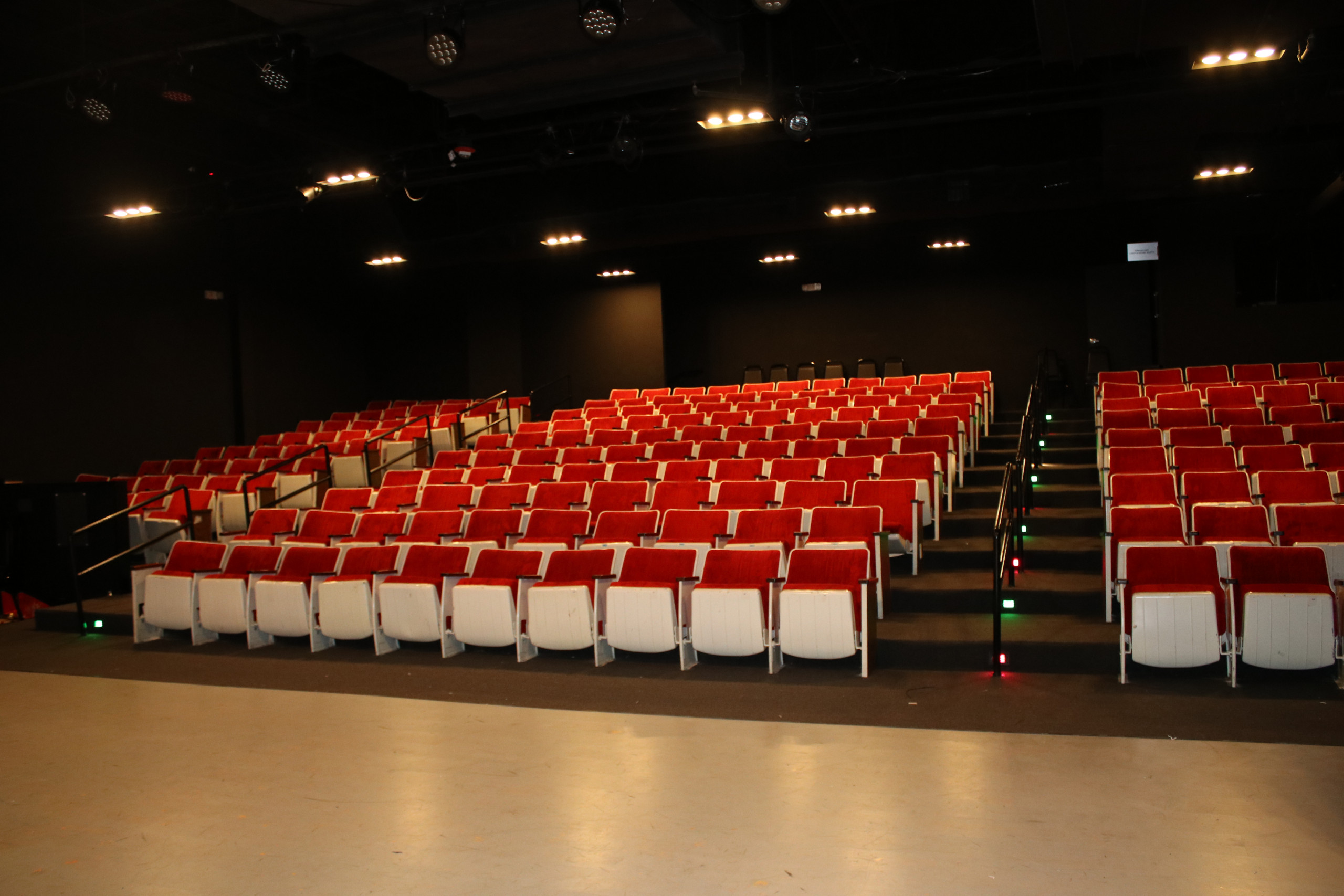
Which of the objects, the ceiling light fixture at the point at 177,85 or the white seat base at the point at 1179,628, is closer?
the white seat base at the point at 1179,628

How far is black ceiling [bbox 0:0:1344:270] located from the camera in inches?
270

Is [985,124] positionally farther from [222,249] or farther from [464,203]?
[222,249]

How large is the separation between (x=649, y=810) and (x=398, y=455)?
8.49 metres

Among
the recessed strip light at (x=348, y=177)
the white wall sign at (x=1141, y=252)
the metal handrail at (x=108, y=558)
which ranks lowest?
the metal handrail at (x=108, y=558)

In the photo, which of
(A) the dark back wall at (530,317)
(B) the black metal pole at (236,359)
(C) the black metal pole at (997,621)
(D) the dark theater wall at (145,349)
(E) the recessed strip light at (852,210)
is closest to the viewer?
(C) the black metal pole at (997,621)

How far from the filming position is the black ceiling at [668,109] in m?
6.85

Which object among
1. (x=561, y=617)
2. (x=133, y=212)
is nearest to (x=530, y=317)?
(x=133, y=212)

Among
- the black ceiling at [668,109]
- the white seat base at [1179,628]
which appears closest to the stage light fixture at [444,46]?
the black ceiling at [668,109]

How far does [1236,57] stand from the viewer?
6.97 m

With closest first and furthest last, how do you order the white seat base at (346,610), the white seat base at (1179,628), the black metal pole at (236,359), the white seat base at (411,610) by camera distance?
the white seat base at (1179,628) < the white seat base at (411,610) < the white seat base at (346,610) < the black metal pole at (236,359)

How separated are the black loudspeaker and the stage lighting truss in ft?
13.6

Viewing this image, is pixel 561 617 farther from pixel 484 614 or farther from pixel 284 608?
pixel 284 608

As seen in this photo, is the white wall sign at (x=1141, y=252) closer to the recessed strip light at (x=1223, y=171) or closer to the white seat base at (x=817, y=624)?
the recessed strip light at (x=1223, y=171)

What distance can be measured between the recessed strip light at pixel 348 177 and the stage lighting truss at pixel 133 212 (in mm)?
2099
